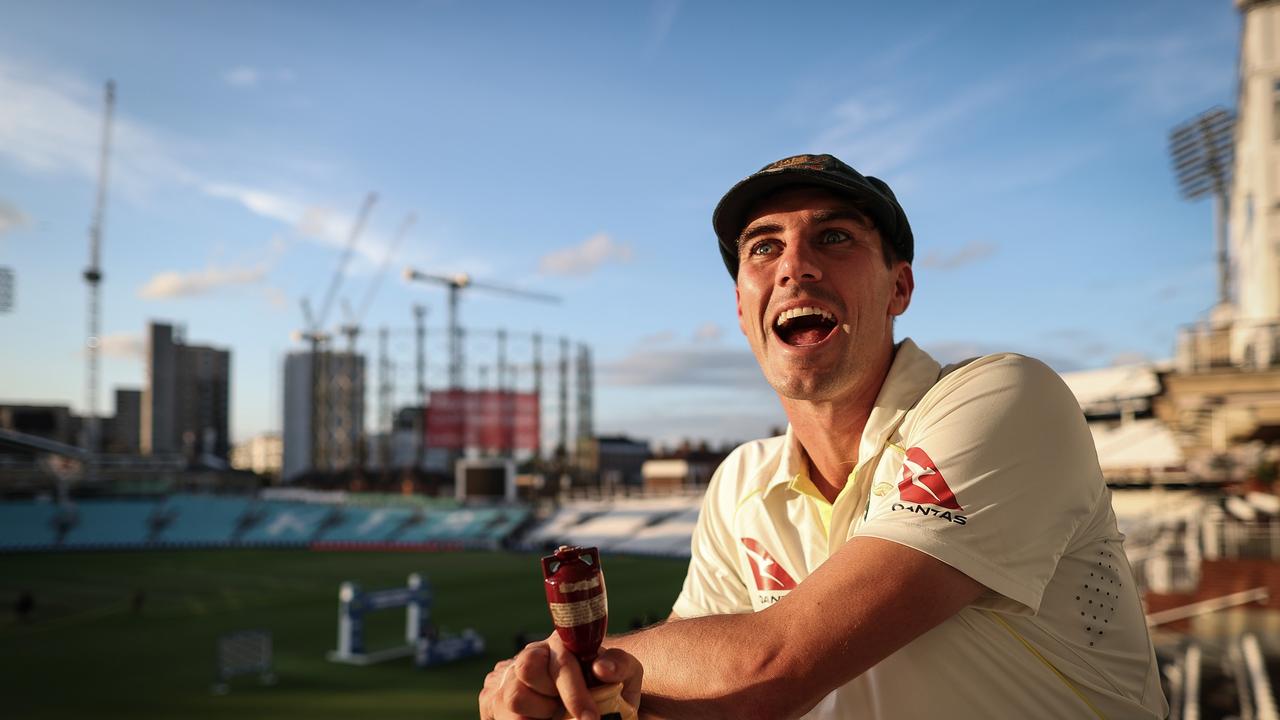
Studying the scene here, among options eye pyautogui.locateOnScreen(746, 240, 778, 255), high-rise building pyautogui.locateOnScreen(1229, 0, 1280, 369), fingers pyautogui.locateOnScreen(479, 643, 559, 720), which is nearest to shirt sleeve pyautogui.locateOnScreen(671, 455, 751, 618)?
eye pyautogui.locateOnScreen(746, 240, 778, 255)

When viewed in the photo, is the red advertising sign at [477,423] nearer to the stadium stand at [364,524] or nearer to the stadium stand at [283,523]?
the stadium stand at [283,523]

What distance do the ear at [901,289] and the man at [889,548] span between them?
5cm

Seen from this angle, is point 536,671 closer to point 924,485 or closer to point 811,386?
point 924,485

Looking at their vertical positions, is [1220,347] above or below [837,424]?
above

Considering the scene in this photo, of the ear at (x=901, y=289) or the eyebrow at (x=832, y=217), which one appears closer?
the eyebrow at (x=832, y=217)

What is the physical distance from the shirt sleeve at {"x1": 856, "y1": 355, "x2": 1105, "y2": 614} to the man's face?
38 centimetres

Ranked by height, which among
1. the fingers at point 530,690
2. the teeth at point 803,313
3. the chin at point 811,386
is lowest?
the fingers at point 530,690

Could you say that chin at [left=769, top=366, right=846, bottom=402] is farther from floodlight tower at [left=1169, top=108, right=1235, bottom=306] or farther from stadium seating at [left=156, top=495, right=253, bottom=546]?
stadium seating at [left=156, top=495, right=253, bottom=546]

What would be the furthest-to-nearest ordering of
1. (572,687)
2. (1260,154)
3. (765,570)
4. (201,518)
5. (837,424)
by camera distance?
(201,518)
(1260,154)
(765,570)
(837,424)
(572,687)

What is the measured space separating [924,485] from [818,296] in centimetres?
58

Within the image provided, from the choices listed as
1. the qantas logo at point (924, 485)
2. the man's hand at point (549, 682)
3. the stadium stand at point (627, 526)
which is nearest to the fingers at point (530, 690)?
the man's hand at point (549, 682)

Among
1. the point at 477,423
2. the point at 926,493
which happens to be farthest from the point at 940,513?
the point at 477,423

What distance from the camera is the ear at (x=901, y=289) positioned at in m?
2.39

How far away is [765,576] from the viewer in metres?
2.43
